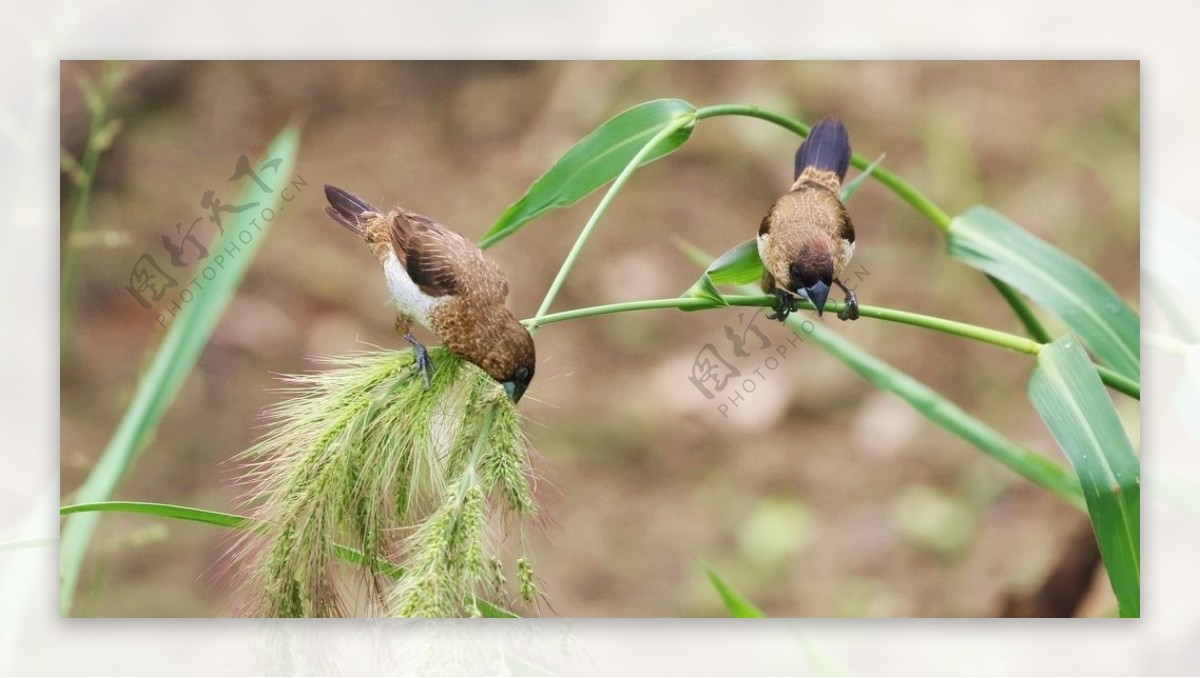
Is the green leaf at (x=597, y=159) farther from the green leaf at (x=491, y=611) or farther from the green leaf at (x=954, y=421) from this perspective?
the green leaf at (x=491, y=611)

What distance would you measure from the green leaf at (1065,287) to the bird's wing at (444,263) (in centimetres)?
68

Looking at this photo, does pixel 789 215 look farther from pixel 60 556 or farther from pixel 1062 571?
pixel 60 556

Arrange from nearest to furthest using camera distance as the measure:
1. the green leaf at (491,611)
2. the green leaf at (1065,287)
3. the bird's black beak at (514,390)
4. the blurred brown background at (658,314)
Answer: the green leaf at (491,611)
the bird's black beak at (514,390)
the green leaf at (1065,287)
the blurred brown background at (658,314)

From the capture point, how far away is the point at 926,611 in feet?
6.23

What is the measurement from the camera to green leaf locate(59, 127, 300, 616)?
5.69 ft

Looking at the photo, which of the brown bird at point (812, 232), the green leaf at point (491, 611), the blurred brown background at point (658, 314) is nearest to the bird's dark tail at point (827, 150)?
the brown bird at point (812, 232)

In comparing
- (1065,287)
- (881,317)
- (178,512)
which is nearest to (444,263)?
(178,512)

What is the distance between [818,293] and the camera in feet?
5.13

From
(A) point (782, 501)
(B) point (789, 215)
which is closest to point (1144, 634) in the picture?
(A) point (782, 501)

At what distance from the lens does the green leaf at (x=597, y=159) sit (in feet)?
5.56

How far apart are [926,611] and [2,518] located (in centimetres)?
147

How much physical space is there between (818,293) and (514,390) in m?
0.42

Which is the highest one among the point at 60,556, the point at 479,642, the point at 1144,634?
the point at 60,556

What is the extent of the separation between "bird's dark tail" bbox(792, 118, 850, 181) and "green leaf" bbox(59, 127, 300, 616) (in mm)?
786
